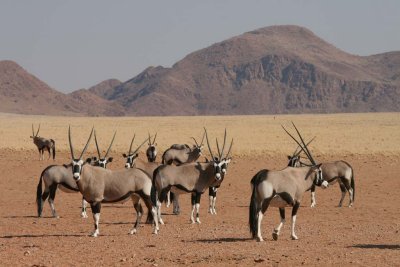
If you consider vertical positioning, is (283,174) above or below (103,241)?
above

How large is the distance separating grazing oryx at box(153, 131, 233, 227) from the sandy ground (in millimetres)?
675

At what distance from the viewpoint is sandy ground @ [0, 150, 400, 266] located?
36.0 ft

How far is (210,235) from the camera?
13867 millimetres

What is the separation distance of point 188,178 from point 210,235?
6.94 feet

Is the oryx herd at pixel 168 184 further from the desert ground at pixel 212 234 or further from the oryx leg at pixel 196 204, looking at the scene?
the desert ground at pixel 212 234

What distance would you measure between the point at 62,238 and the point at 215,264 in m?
4.02

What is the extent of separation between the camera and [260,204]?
42.0ft

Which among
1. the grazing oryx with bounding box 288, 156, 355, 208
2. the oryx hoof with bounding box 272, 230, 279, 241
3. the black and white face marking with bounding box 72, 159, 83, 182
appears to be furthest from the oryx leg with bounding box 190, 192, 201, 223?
the grazing oryx with bounding box 288, 156, 355, 208

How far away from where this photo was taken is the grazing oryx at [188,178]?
50.4ft

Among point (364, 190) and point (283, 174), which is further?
→ point (364, 190)

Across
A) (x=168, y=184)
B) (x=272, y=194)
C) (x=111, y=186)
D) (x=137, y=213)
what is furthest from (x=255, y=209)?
(x=168, y=184)

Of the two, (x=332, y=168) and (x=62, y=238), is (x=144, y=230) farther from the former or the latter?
(x=332, y=168)

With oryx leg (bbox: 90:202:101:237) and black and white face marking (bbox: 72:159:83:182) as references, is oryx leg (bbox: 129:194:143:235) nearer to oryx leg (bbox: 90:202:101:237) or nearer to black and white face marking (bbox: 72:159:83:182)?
oryx leg (bbox: 90:202:101:237)

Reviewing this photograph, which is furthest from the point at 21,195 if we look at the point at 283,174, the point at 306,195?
the point at 283,174
